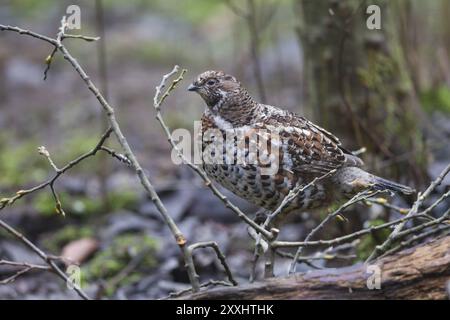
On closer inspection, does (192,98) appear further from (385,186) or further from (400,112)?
(385,186)

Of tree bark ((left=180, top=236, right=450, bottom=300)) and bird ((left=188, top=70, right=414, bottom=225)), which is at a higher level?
bird ((left=188, top=70, right=414, bottom=225))

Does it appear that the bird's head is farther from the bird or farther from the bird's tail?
the bird's tail

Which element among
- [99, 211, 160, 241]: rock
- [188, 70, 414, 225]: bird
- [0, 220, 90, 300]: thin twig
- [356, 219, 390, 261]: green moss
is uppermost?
[188, 70, 414, 225]: bird

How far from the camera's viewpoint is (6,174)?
7.34 m

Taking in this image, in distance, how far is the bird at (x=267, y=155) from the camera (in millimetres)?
3996

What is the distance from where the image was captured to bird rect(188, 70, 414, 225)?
400cm

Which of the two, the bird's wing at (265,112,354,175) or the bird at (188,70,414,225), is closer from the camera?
the bird at (188,70,414,225)

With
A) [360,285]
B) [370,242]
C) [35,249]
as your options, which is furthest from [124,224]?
[360,285]

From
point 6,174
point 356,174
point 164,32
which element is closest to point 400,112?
point 356,174

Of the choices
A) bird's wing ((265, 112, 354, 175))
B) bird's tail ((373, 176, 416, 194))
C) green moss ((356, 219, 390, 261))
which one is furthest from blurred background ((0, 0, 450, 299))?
bird's wing ((265, 112, 354, 175))

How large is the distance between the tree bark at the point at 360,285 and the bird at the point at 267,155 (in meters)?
0.89

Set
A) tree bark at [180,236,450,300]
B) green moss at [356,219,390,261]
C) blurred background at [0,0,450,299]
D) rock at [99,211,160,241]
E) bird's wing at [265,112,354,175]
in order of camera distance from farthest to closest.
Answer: rock at [99,211,160,241] < blurred background at [0,0,450,299] < green moss at [356,219,390,261] < bird's wing at [265,112,354,175] < tree bark at [180,236,450,300]

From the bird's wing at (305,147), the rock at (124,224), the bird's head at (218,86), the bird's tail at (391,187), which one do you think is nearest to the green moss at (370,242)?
the bird's tail at (391,187)

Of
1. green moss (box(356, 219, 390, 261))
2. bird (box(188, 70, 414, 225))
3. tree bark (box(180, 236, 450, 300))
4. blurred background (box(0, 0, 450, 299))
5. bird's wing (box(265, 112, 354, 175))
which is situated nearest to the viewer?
tree bark (box(180, 236, 450, 300))
